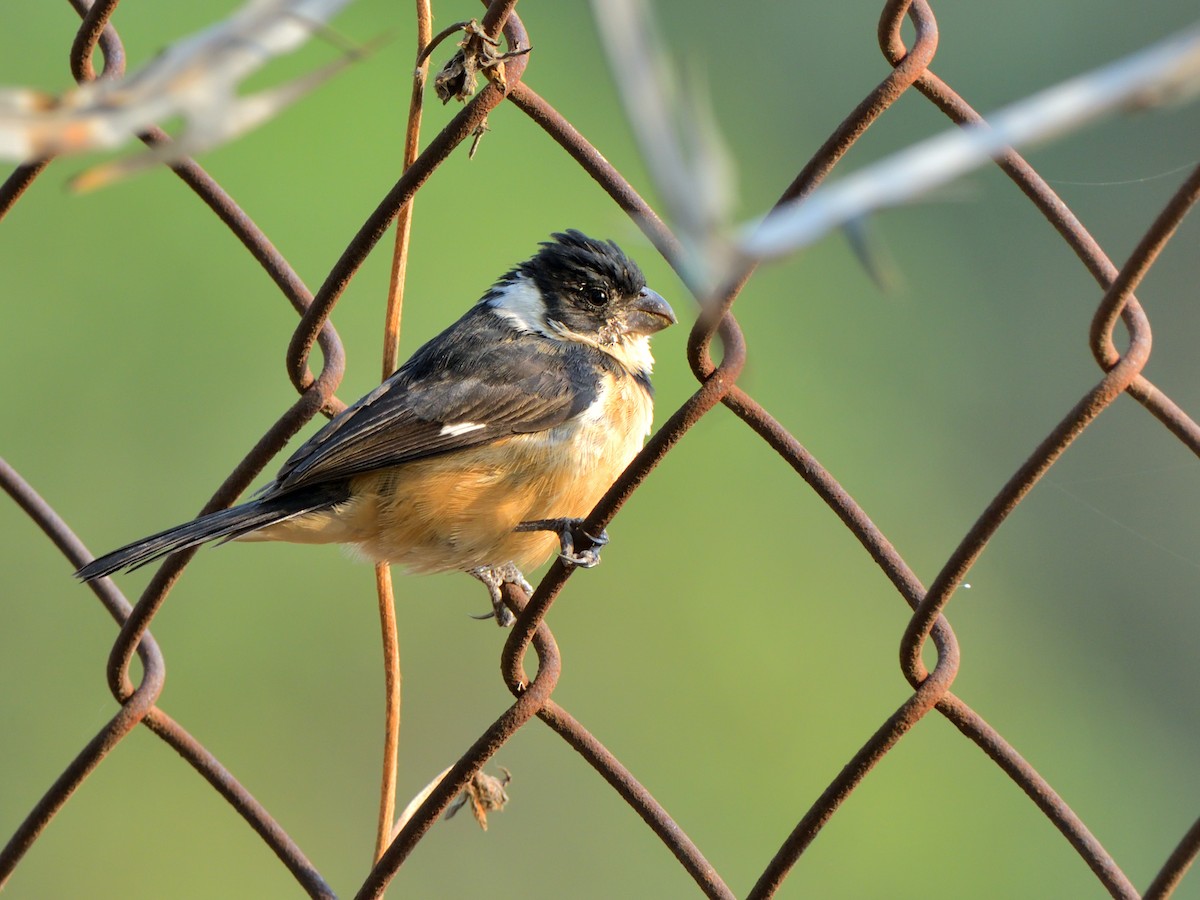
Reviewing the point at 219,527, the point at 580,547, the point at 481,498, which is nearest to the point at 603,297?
the point at 481,498

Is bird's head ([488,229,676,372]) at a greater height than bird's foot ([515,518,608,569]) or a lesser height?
greater

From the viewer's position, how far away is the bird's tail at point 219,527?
86.2 inches

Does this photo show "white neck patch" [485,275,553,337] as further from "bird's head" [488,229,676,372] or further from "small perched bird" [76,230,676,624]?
"small perched bird" [76,230,676,624]

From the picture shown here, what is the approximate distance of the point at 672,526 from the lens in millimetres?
8070

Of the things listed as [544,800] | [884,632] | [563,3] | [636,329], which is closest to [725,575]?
[884,632]

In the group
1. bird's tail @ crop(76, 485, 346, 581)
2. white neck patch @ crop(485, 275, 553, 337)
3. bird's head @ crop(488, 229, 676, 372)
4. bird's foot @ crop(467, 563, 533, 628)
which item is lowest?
bird's tail @ crop(76, 485, 346, 581)

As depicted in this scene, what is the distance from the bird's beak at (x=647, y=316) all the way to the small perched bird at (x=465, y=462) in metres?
0.27

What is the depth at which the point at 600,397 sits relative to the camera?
2.95 m

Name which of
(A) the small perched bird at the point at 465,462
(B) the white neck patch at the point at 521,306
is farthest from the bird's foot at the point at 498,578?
(B) the white neck patch at the point at 521,306

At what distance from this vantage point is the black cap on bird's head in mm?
3314

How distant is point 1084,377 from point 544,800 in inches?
177

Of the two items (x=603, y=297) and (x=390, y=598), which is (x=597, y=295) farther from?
(x=390, y=598)

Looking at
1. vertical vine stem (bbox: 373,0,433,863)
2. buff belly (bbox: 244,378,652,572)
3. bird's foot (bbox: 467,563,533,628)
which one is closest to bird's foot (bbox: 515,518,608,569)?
vertical vine stem (bbox: 373,0,433,863)

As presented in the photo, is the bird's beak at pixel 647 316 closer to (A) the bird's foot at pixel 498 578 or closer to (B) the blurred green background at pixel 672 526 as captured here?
(A) the bird's foot at pixel 498 578
